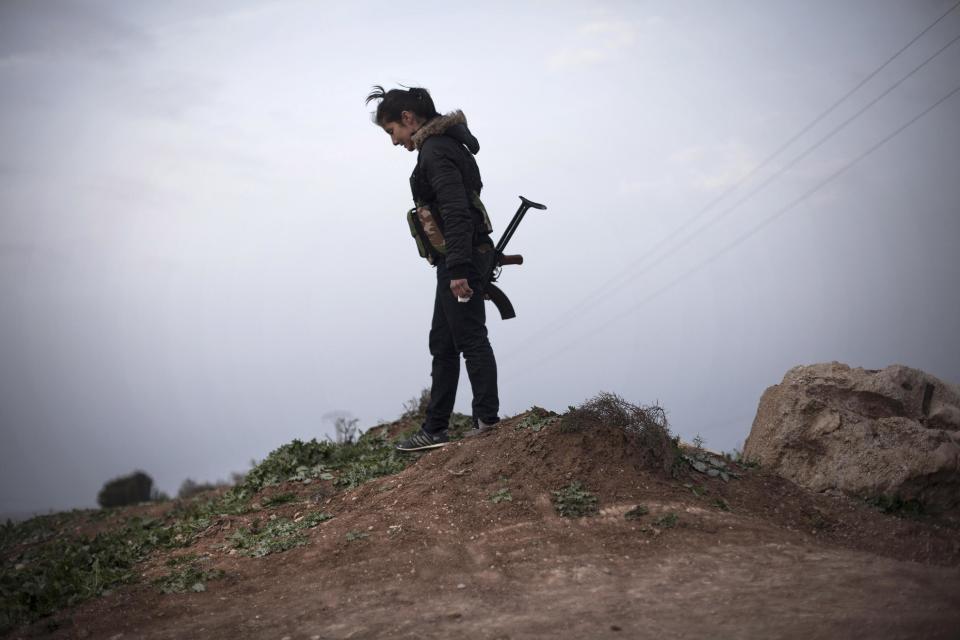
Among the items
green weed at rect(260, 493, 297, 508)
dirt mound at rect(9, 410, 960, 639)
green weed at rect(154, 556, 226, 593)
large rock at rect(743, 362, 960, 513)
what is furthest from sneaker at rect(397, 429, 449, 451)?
large rock at rect(743, 362, 960, 513)

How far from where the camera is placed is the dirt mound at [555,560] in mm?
4234

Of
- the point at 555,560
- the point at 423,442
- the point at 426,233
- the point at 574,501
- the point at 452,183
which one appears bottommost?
the point at 555,560

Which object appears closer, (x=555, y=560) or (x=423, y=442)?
(x=555, y=560)

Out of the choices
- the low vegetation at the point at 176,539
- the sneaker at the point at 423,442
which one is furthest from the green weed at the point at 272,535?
the sneaker at the point at 423,442

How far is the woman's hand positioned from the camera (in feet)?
21.4

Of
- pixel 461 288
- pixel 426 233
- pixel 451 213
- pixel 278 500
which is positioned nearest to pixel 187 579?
pixel 278 500

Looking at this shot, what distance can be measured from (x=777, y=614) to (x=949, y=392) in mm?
4766

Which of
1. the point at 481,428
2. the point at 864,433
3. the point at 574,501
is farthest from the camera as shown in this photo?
the point at 481,428

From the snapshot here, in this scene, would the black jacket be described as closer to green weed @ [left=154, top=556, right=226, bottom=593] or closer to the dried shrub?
the dried shrub

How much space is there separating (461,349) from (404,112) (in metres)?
2.10

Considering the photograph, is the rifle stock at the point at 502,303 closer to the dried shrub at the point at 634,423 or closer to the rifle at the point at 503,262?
the rifle at the point at 503,262

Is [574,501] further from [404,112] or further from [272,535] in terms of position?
[404,112]

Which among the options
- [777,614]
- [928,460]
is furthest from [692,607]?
[928,460]

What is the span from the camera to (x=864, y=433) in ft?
22.9
